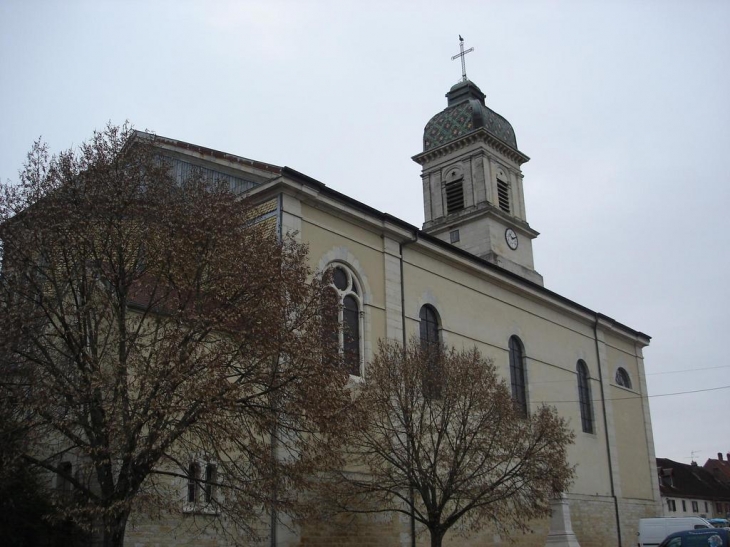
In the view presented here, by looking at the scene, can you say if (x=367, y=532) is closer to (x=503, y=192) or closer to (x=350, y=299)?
(x=350, y=299)

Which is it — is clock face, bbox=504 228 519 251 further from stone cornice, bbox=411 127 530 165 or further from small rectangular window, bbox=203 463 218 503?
small rectangular window, bbox=203 463 218 503

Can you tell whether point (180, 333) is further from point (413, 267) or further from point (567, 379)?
point (567, 379)

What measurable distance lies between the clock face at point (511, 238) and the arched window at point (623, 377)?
7933 mm

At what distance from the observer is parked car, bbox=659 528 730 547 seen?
1866 cm

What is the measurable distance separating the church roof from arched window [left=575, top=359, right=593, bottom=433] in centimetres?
1175

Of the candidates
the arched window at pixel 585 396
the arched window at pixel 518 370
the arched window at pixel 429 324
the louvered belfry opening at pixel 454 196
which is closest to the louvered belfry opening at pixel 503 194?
the louvered belfry opening at pixel 454 196

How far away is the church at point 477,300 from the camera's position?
21391 mm

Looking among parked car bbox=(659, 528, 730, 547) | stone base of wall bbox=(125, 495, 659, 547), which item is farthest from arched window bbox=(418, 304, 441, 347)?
parked car bbox=(659, 528, 730, 547)

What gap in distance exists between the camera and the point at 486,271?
28359 mm

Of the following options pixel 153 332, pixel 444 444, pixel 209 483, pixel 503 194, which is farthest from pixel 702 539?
pixel 503 194

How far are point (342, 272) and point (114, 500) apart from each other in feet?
37.1

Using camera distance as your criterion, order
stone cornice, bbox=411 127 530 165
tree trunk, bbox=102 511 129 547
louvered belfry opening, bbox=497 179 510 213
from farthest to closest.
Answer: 1. louvered belfry opening, bbox=497 179 510 213
2. stone cornice, bbox=411 127 530 165
3. tree trunk, bbox=102 511 129 547

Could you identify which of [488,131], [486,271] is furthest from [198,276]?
[488,131]

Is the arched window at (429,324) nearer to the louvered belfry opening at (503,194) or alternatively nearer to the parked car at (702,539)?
the parked car at (702,539)
